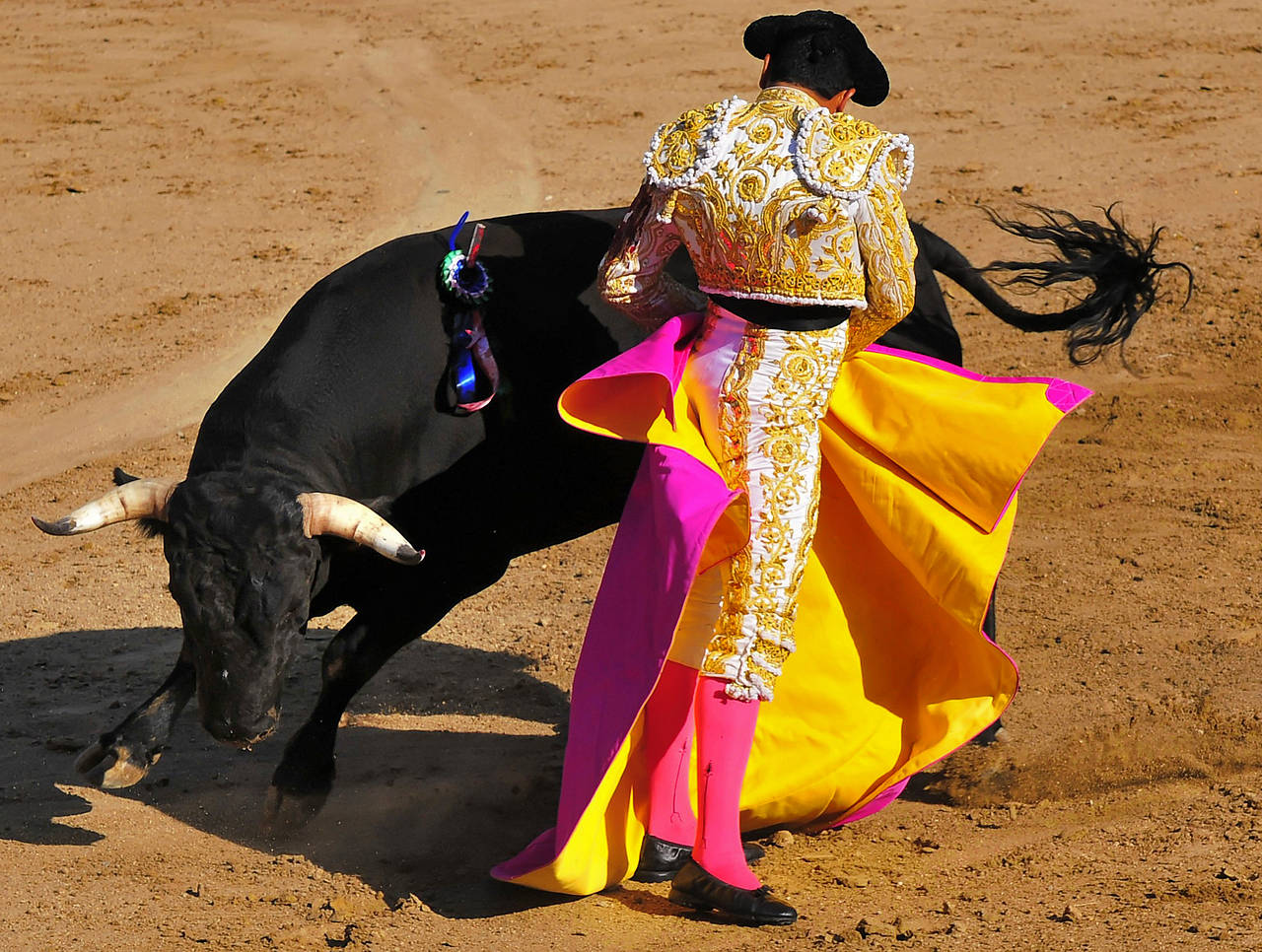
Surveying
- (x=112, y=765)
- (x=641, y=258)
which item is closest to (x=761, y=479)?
(x=641, y=258)

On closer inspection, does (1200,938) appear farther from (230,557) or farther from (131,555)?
(131,555)

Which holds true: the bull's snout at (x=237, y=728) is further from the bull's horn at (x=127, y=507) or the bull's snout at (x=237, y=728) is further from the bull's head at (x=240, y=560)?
the bull's horn at (x=127, y=507)

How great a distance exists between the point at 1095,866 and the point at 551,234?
1.96 meters

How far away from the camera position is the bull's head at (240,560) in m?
3.37

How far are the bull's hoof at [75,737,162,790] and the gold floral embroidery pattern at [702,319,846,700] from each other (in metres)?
1.49

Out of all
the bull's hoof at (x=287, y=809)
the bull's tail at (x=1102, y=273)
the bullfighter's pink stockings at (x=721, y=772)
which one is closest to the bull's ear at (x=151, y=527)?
the bull's hoof at (x=287, y=809)

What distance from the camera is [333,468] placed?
366 cm

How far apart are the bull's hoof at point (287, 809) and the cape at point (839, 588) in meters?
0.72

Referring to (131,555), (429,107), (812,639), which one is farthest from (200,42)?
(812,639)

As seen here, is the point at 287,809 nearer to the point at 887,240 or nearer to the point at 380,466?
the point at 380,466

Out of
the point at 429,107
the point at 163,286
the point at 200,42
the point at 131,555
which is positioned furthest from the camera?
the point at 200,42

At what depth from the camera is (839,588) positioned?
12.3ft

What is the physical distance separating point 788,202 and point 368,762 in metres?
2.06

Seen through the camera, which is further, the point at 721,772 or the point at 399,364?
the point at 399,364
